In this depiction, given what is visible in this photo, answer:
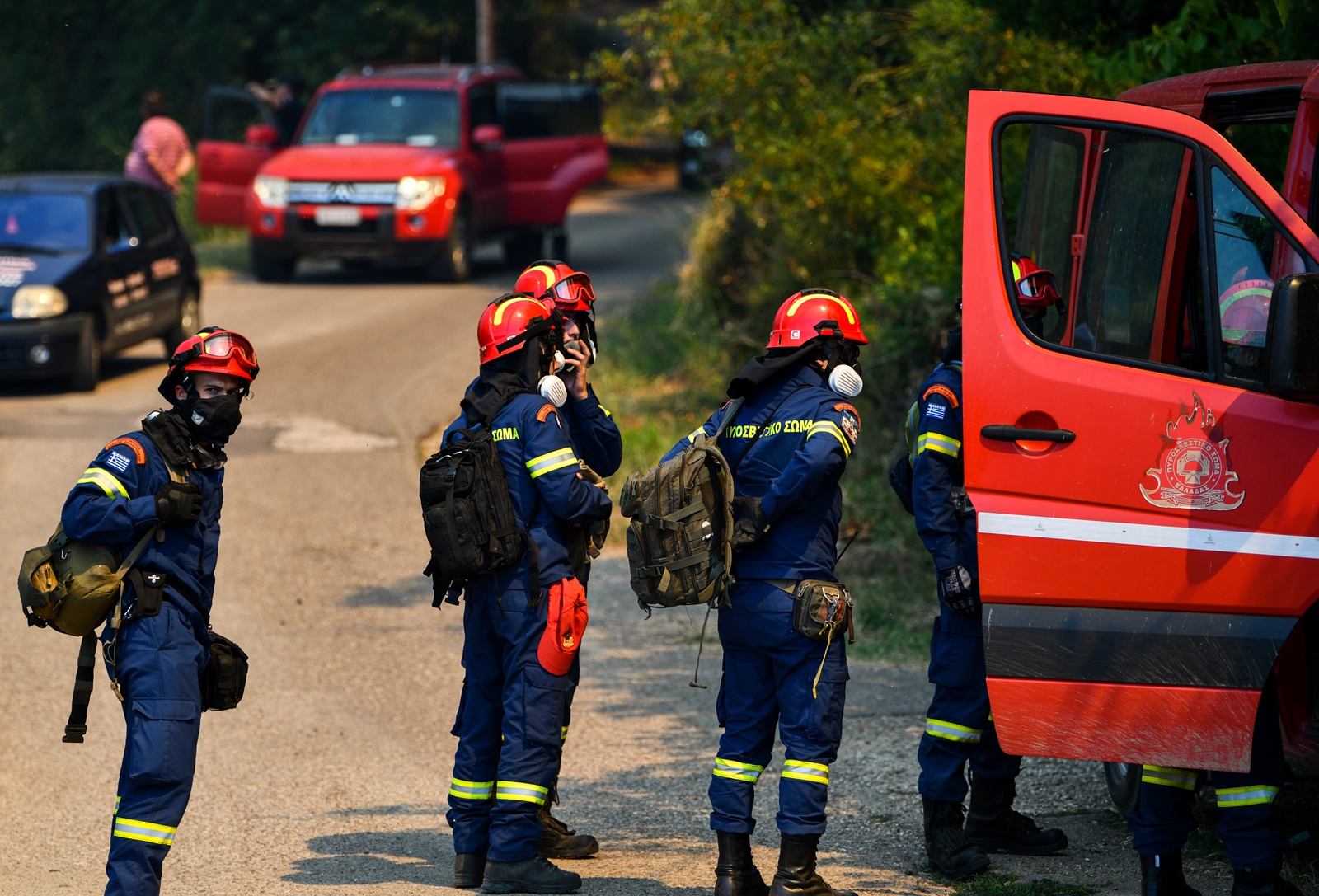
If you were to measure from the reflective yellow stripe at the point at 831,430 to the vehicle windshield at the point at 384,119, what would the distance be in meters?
12.8

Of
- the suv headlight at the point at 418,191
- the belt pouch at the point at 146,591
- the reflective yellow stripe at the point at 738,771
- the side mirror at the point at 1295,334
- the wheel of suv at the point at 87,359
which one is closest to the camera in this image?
the side mirror at the point at 1295,334

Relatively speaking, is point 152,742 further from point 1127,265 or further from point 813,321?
point 1127,265

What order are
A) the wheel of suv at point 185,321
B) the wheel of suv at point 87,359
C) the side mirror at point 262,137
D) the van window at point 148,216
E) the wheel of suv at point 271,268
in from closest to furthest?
the wheel of suv at point 87,359 < the van window at point 148,216 < the wheel of suv at point 185,321 < the side mirror at point 262,137 < the wheel of suv at point 271,268

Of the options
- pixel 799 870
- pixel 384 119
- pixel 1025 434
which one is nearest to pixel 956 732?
pixel 799 870

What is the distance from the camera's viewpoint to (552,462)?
4.94 metres

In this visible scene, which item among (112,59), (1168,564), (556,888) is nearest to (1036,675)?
(1168,564)

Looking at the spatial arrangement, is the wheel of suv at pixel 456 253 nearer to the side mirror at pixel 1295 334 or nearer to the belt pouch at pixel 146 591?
the belt pouch at pixel 146 591

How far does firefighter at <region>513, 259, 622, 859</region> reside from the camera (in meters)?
5.34

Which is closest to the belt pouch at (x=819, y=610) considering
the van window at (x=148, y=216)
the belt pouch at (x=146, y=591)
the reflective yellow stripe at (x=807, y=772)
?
the reflective yellow stripe at (x=807, y=772)

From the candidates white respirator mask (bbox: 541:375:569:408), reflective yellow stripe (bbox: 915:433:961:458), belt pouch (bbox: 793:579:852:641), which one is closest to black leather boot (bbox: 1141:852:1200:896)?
belt pouch (bbox: 793:579:852:641)

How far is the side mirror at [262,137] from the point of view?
1734 cm

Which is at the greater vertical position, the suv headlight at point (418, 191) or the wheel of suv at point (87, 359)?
the suv headlight at point (418, 191)

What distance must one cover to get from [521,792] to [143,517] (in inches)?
56.5

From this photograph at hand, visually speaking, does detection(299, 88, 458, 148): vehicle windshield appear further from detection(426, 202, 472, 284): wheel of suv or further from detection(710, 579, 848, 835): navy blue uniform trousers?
detection(710, 579, 848, 835): navy blue uniform trousers
